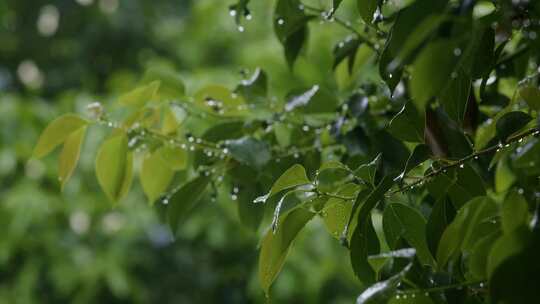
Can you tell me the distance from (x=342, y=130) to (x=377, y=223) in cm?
180

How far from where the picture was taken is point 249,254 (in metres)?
3.26

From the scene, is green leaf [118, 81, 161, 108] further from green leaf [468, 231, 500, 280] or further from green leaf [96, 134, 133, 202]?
green leaf [468, 231, 500, 280]

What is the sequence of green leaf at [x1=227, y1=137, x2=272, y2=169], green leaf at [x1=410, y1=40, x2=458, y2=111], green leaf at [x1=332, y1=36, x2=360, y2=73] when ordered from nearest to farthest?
green leaf at [x1=410, y1=40, x2=458, y2=111] < green leaf at [x1=227, y1=137, x2=272, y2=169] < green leaf at [x1=332, y1=36, x2=360, y2=73]

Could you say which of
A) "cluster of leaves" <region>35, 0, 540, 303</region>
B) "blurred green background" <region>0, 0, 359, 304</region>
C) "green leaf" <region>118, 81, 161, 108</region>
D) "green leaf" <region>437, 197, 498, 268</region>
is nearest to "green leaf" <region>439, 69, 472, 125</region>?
"cluster of leaves" <region>35, 0, 540, 303</region>

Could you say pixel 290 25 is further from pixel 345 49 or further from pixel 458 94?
pixel 458 94

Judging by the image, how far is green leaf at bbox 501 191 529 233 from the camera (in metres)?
0.44

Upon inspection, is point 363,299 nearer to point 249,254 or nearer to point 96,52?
point 249,254

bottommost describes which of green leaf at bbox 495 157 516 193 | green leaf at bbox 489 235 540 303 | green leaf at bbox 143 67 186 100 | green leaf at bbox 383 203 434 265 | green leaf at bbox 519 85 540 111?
green leaf at bbox 489 235 540 303

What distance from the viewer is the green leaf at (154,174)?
88cm

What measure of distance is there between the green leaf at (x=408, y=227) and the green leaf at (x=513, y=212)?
0.52ft

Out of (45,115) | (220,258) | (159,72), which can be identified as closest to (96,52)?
(45,115)

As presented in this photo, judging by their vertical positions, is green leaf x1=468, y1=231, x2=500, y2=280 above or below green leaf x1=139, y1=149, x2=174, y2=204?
below

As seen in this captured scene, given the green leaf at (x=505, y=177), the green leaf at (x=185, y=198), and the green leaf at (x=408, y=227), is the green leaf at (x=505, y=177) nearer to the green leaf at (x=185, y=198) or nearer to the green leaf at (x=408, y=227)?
the green leaf at (x=408, y=227)

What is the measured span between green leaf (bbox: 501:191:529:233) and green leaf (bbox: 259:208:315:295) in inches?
6.5
